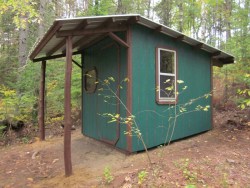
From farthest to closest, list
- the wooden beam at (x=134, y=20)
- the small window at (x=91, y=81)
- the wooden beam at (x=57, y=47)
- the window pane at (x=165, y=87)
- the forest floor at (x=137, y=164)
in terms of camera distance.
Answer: the small window at (x=91, y=81) → the window pane at (x=165, y=87) → the wooden beam at (x=57, y=47) → the wooden beam at (x=134, y=20) → the forest floor at (x=137, y=164)

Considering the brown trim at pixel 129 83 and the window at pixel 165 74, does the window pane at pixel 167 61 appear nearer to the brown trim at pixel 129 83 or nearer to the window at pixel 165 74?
the window at pixel 165 74

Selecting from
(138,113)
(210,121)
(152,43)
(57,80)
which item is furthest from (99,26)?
(57,80)

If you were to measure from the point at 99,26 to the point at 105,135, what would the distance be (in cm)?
306

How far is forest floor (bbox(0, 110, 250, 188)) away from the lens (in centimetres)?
445

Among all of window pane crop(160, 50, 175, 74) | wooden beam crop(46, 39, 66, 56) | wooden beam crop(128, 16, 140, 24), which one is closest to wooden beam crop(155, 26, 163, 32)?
window pane crop(160, 50, 175, 74)

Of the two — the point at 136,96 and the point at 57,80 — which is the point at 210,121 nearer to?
the point at 136,96

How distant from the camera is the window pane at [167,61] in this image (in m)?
Result: 6.94

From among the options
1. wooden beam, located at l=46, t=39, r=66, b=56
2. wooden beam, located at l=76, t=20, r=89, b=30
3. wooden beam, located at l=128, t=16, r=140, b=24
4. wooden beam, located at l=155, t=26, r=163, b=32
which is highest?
wooden beam, located at l=128, t=16, r=140, b=24

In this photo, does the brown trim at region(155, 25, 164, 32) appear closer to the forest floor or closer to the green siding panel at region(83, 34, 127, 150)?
the green siding panel at region(83, 34, 127, 150)

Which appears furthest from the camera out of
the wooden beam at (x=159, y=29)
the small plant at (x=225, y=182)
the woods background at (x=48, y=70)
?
the woods background at (x=48, y=70)

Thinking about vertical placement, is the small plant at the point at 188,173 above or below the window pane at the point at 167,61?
below

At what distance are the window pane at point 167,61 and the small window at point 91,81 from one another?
2.14 metres

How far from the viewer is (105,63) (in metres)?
7.36

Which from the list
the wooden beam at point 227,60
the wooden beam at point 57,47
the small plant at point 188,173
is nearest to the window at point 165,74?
the small plant at point 188,173
